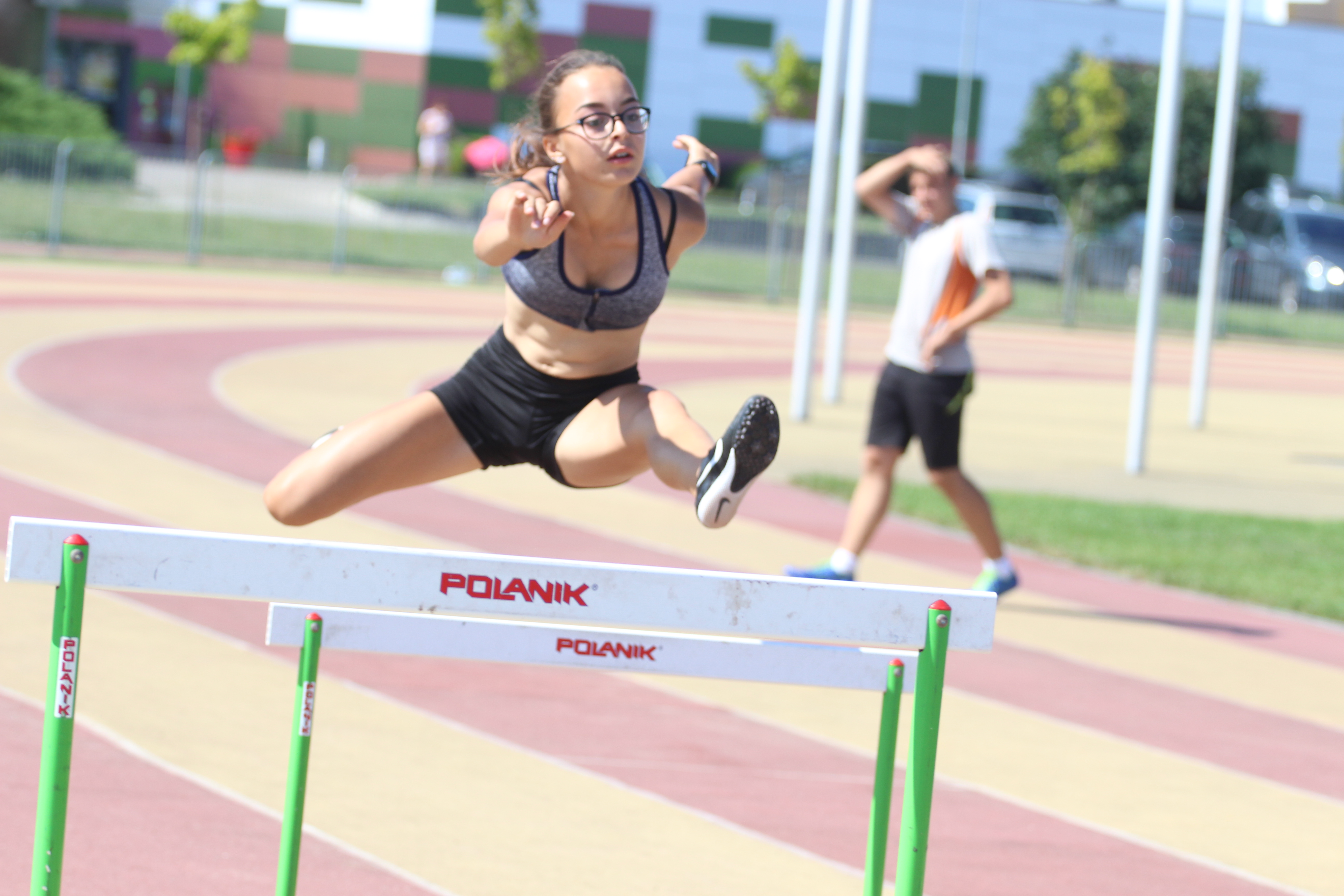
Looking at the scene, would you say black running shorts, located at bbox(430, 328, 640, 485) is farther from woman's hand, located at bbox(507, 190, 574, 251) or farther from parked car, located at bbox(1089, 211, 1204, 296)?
parked car, located at bbox(1089, 211, 1204, 296)

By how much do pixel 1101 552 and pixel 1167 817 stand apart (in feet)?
15.4

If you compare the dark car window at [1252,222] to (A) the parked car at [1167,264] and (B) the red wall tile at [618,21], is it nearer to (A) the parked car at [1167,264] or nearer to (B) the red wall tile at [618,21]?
(A) the parked car at [1167,264]

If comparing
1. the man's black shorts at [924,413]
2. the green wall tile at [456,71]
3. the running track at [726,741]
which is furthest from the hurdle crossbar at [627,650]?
the green wall tile at [456,71]

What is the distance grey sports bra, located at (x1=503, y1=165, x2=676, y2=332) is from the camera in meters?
4.78

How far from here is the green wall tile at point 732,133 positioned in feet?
152

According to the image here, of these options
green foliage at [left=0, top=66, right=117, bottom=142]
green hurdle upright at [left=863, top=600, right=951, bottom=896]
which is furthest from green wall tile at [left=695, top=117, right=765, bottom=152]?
green hurdle upright at [left=863, top=600, right=951, bottom=896]

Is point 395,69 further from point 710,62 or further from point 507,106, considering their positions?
point 710,62

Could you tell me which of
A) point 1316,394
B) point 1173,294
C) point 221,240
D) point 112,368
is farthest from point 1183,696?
point 1173,294

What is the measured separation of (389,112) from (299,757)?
43343mm

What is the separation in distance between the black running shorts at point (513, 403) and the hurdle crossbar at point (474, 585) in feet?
4.57

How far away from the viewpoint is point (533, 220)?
14.4 ft

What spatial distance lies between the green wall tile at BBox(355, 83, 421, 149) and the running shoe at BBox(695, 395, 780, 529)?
1672 inches

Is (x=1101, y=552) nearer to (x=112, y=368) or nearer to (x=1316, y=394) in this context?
(x=112, y=368)

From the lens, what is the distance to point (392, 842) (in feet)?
16.6
